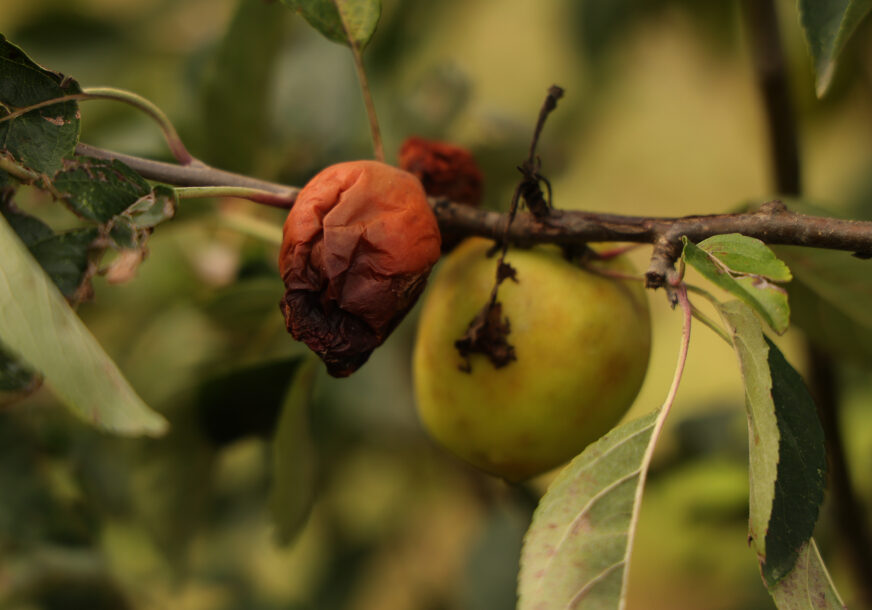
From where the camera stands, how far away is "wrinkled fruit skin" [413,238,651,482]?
22.1 inches

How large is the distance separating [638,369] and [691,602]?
3.78 ft

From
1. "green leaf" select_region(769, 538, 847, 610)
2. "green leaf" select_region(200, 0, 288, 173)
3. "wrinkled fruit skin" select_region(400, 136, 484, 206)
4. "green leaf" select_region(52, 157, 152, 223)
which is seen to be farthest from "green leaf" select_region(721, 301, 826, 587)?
"green leaf" select_region(200, 0, 288, 173)

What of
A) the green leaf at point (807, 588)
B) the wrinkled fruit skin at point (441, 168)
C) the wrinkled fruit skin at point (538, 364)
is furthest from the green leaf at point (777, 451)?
the wrinkled fruit skin at point (441, 168)

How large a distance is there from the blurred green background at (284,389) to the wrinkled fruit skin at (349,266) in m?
0.25

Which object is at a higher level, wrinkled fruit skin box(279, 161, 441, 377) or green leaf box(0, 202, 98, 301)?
wrinkled fruit skin box(279, 161, 441, 377)

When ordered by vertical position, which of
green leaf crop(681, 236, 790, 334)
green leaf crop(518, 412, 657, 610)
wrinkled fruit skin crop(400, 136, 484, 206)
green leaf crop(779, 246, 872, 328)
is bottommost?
green leaf crop(518, 412, 657, 610)

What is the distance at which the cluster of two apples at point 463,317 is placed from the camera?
474mm

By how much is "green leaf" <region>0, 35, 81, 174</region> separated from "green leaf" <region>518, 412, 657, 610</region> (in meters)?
0.35

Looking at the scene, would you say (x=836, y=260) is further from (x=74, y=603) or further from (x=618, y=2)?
(x=74, y=603)

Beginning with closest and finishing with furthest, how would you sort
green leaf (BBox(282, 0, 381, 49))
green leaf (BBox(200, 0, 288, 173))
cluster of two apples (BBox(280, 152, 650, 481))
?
cluster of two apples (BBox(280, 152, 650, 481)) < green leaf (BBox(282, 0, 381, 49)) < green leaf (BBox(200, 0, 288, 173))

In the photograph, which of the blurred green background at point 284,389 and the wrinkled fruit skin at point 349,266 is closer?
the wrinkled fruit skin at point 349,266

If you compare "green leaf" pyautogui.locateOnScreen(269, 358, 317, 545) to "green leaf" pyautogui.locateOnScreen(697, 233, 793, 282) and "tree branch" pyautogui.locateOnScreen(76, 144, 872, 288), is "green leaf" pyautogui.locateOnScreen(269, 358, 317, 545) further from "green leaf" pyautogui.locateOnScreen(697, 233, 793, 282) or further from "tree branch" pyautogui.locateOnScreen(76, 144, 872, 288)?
"green leaf" pyautogui.locateOnScreen(697, 233, 793, 282)

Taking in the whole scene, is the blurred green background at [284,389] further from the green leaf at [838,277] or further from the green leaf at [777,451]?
the green leaf at [777,451]

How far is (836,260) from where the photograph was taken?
23.8 inches
